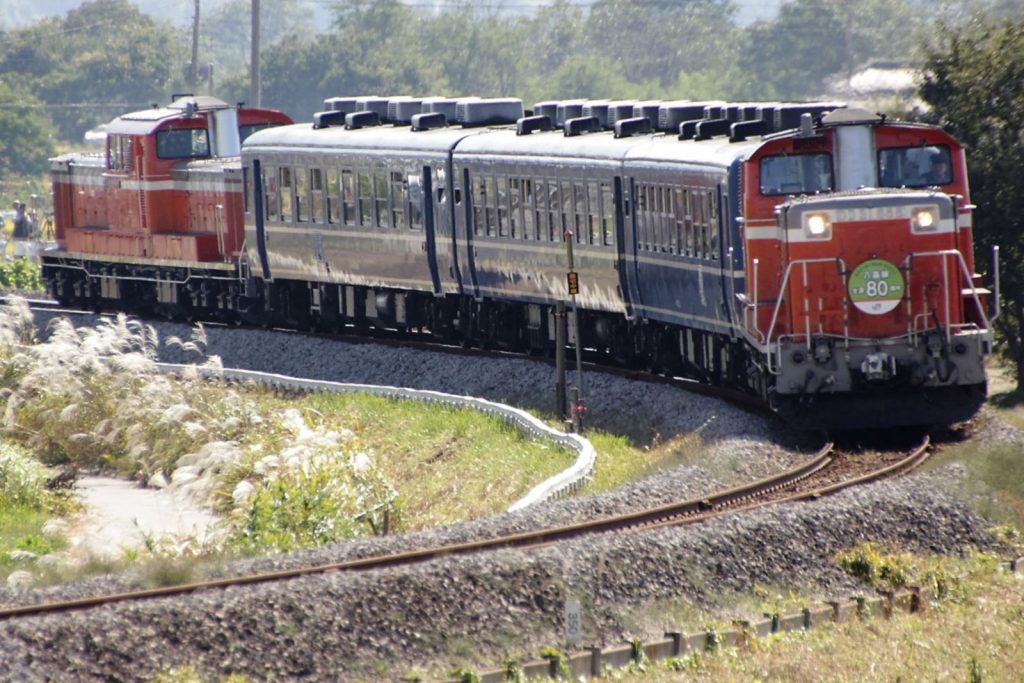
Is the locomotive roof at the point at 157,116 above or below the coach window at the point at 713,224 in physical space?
above

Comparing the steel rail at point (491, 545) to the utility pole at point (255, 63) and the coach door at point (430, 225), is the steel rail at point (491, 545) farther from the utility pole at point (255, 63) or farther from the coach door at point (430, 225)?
the utility pole at point (255, 63)

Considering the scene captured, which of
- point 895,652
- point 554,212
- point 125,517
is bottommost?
point 125,517

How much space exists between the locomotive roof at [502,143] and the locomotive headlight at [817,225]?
110cm

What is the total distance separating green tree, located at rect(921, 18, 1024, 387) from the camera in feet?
92.8

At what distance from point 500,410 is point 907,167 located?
19.3 feet

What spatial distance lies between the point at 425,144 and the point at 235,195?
5.98 metres

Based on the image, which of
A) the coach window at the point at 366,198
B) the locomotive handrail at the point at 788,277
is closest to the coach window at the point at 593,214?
the coach window at the point at 366,198

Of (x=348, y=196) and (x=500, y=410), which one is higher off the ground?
(x=348, y=196)

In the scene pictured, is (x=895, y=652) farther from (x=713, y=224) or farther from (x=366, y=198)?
(x=366, y=198)

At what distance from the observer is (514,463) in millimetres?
Result: 21906

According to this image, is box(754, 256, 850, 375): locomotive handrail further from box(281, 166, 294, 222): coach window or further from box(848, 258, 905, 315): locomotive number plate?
box(281, 166, 294, 222): coach window

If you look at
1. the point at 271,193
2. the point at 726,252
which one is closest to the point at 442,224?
the point at 271,193

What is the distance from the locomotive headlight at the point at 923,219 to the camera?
19.7 m

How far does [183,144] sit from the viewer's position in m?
35.9
